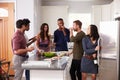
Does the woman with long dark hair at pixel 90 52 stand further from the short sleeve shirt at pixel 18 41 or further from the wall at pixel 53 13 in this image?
the wall at pixel 53 13

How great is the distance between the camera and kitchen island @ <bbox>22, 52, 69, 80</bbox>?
3.32 metres

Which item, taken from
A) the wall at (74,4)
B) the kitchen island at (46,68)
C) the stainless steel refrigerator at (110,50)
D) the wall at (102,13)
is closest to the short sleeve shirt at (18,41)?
the kitchen island at (46,68)

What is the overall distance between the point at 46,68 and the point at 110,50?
2.28 metres

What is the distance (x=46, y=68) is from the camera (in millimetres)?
3340

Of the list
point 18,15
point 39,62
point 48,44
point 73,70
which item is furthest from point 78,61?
point 18,15

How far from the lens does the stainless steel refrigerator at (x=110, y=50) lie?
5.15m

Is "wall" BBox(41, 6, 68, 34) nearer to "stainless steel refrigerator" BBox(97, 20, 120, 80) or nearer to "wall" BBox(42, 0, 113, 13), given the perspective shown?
"wall" BBox(42, 0, 113, 13)

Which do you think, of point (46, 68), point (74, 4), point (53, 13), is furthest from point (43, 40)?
point (74, 4)

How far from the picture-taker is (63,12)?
774 centimetres

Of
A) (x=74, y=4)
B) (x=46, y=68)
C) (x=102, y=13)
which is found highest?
(x=74, y=4)

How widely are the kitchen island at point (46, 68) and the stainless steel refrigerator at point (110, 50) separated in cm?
188

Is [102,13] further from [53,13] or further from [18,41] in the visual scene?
[18,41]

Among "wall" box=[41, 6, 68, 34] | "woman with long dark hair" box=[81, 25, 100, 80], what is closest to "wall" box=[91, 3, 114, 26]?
"wall" box=[41, 6, 68, 34]

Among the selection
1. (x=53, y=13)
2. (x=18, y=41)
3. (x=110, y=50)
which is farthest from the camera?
(x=53, y=13)
